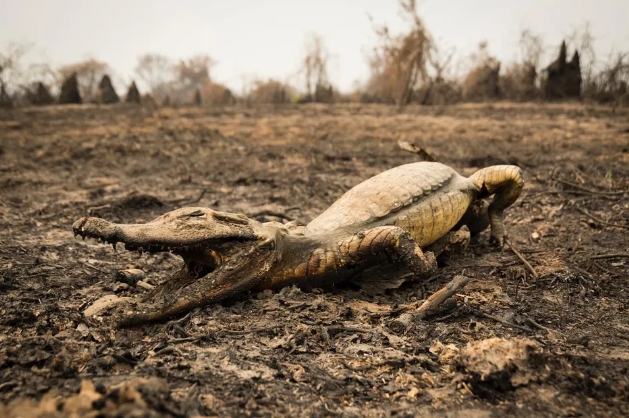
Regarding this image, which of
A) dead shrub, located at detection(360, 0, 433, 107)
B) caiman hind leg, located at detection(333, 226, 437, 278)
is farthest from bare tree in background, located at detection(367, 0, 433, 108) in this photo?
caiman hind leg, located at detection(333, 226, 437, 278)

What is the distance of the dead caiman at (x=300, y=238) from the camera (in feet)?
9.00

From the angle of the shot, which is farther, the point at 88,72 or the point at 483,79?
the point at 88,72

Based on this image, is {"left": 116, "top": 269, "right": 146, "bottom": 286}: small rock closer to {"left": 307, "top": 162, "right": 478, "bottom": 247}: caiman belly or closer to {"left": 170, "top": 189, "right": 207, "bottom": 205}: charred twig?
{"left": 307, "top": 162, "right": 478, "bottom": 247}: caiman belly

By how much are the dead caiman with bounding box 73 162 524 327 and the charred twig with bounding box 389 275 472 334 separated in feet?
1.28

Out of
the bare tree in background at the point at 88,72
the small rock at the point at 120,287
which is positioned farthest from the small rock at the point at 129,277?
the bare tree in background at the point at 88,72

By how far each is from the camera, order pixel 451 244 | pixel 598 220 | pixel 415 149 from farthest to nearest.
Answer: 1. pixel 415 149
2. pixel 598 220
3. pixel 451 244

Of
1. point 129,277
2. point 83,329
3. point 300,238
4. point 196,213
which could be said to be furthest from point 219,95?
point 83,329

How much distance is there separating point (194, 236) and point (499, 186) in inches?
118

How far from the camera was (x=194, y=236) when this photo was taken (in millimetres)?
2777

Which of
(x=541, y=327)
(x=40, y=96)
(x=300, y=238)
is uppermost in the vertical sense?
(x=40, y=96)

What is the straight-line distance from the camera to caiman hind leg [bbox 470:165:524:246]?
171 inches

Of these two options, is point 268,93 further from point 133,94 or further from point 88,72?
point 88,72

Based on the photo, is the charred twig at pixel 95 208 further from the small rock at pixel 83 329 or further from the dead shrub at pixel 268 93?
the dead shrub at pixel 268 93

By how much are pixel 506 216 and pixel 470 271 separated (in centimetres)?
226
